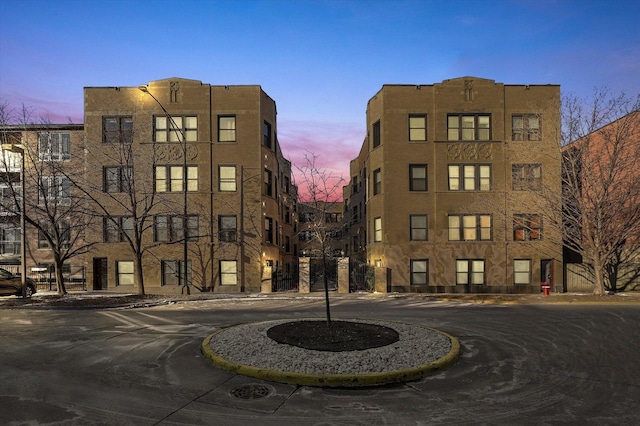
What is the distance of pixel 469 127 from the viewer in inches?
1078

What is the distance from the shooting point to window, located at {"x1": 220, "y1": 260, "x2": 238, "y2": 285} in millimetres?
27172

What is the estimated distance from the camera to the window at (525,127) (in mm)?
27395

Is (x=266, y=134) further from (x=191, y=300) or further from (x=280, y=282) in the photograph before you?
(x=191, y=300)

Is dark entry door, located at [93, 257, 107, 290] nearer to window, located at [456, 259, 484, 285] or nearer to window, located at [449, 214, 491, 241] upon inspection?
window, located at [449, 214, 491, 241]

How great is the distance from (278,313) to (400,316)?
16.6 feet

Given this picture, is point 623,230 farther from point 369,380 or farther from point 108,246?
point 108,246

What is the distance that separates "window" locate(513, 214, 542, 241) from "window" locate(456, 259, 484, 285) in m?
3.33

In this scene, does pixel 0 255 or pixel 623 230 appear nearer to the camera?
pixel 623 230

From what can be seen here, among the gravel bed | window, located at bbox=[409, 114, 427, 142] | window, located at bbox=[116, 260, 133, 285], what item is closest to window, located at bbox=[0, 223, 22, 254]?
window, located at bbox=[116, 260, 133, 285]

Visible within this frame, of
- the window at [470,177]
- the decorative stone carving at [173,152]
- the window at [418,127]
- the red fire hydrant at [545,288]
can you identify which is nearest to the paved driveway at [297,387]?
the red fire hydrant at [545,288]

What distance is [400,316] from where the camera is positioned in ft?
50.0

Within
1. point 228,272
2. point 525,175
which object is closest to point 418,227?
point 525,175

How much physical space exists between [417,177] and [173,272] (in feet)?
61.2

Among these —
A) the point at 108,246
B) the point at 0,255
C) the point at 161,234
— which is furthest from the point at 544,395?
the point at 0,255
